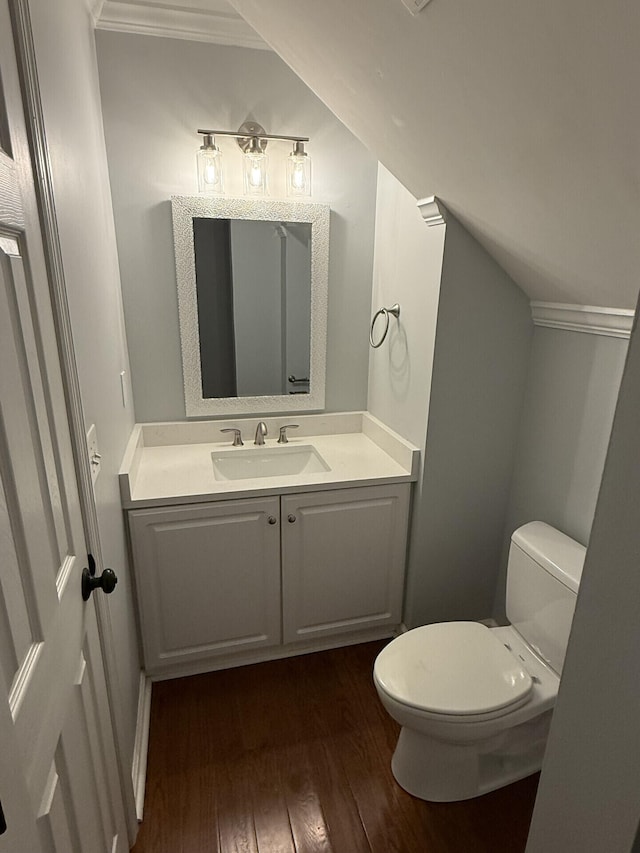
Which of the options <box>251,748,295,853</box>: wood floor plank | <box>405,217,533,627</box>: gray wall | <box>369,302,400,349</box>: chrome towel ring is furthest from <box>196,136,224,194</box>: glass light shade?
<box>251,748,295,853</box>: wood floor plank

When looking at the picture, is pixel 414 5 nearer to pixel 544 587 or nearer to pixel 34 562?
pixel 34 562

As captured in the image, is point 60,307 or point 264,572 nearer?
point 60,307

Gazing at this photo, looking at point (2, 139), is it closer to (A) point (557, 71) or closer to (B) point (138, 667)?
(A) point (557, 71)

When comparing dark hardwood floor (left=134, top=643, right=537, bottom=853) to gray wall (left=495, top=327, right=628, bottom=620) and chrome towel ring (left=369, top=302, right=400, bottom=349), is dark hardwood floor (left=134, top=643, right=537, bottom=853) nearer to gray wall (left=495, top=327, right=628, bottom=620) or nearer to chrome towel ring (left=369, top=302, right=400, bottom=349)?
gray wall (left=495, top=327, right=628, bottom=620)

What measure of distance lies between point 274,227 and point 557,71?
136 cm

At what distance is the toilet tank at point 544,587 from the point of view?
1.43 m

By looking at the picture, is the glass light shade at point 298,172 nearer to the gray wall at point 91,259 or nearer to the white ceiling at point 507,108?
the white ceiling at point 507,108

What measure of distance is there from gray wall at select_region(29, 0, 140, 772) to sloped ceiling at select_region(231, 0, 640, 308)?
0.57 metres

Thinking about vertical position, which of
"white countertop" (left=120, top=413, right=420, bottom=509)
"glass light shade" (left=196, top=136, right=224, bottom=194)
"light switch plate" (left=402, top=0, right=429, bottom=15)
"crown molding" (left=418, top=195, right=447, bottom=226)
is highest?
"light switch plate" (left=402, top=0, right=429, bottom=15)

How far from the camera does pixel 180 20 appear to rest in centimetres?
171

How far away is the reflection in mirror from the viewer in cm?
202

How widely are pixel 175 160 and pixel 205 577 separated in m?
1.60

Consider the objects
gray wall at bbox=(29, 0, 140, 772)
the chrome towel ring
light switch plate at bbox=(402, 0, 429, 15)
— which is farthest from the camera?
the chrome towel ring

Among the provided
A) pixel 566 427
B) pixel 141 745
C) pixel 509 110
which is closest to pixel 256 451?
pixel 141 745
